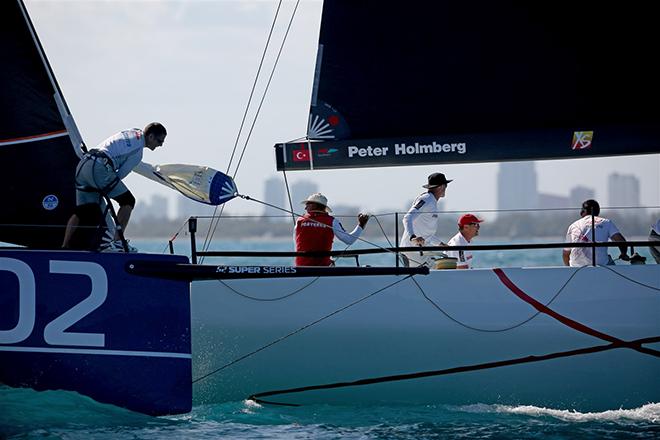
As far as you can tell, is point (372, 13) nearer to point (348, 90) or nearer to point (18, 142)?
point (348, 90)

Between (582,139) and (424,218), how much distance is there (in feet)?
3.65

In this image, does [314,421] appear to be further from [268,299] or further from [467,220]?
[467,220]

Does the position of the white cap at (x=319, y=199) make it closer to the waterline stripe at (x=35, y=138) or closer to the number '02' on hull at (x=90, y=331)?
the number '02' on hull at (x=90, y=331)

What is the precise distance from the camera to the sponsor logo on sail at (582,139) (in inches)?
245

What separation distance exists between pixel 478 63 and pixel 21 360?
3.31 meters

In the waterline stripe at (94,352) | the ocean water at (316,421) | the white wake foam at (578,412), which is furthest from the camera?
the white wake foam at (578,412)

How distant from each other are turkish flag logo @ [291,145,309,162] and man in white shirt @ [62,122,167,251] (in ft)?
2.73

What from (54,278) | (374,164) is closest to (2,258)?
(54,278)

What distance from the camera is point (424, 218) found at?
6547 millimetres

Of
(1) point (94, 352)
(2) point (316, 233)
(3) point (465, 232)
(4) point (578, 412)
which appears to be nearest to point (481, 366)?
(4) point (578, 412)

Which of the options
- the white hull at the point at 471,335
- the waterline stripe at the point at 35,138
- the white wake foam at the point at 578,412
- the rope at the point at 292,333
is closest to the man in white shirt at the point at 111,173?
the waterline stripe at the point at 35,138

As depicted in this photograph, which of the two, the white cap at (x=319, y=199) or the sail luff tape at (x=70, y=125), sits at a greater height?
the sail luff tape at (x=70, y=125)

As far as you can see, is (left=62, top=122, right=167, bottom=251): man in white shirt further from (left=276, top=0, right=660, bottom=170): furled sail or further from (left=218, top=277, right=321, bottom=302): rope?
(left=276, top=0, right=660, bottom=170): furled sail

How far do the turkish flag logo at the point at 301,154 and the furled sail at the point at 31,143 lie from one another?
4.67 ft
